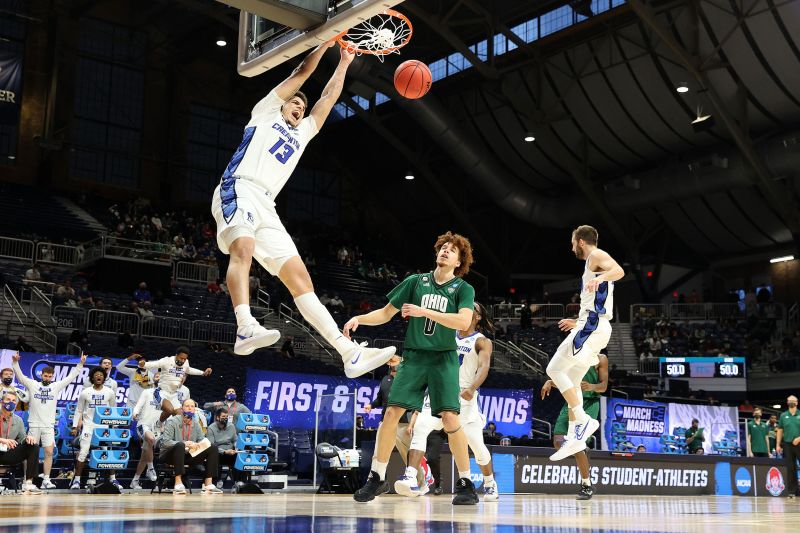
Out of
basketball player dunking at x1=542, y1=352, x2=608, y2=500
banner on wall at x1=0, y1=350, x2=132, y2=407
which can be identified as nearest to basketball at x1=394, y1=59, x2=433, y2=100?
basketball player dunking at x1=542, y1=352, x2=608, y2=500

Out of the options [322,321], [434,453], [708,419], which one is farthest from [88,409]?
[708,419]

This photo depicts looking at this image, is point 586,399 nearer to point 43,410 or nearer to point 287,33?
point 287,33

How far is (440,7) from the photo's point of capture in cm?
2900

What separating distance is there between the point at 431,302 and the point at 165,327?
57.2 ft

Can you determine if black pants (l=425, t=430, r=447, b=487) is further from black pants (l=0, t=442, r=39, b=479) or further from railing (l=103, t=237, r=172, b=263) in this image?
railing (l=103, t=237, r=172, b=263)

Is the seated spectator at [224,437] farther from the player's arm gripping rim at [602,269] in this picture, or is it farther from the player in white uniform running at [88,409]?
the player's arm gripping rim at [602,269]

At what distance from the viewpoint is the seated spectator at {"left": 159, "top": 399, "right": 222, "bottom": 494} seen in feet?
40.3

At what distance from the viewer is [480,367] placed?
31.1 ft

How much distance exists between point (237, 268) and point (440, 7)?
24.5 metres

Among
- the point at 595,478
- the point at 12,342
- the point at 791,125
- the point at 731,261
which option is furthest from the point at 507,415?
the point at 731,261

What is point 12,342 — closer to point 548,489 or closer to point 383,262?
point 548,489

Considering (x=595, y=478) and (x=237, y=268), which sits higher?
(x=237, y=268)

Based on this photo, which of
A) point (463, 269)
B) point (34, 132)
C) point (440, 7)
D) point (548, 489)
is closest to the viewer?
point (463, 269)

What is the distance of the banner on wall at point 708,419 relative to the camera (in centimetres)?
2492
